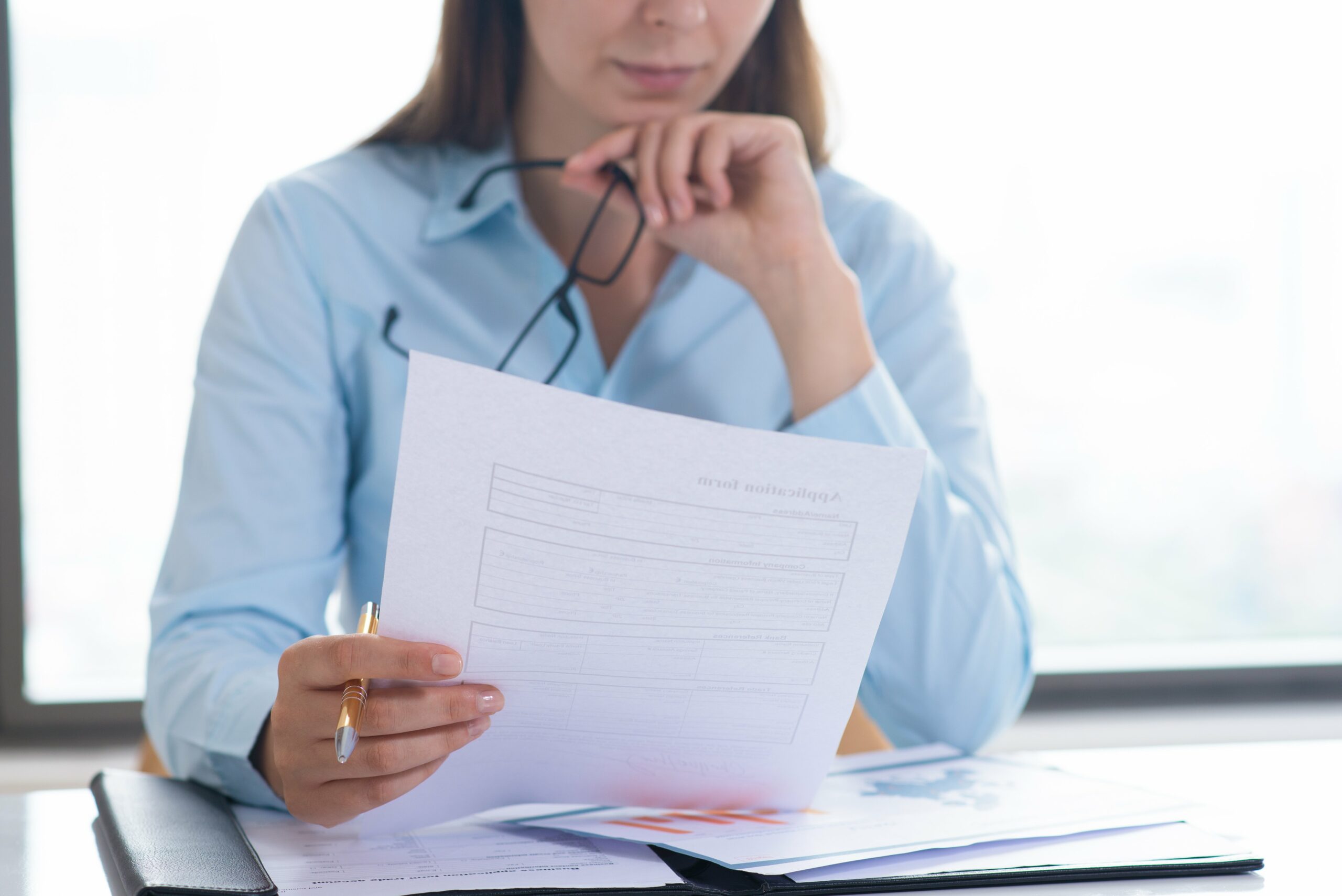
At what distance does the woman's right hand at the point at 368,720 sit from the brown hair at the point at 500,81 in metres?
0.69

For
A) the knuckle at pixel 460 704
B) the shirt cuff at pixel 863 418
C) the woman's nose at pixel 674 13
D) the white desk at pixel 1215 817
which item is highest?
the woman's nose at pixel 674 13

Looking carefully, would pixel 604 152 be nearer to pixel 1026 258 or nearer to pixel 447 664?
pixel 447 664

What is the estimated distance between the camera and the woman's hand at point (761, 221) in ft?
2.84

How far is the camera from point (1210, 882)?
1.80ft

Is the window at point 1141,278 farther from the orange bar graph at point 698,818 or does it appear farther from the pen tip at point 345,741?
the pen tip at point 345,741

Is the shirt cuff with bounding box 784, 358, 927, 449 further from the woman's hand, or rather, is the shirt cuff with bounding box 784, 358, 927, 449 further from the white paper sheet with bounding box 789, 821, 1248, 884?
the white paper sheet with bounding box 789, 821, 1248, 884

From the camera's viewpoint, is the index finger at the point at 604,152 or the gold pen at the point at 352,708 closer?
the gold pen at the point at 352,708

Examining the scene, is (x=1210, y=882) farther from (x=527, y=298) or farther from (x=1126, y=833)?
(x=527, y=298)

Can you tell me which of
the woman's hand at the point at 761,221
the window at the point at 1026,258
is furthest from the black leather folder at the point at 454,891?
the window at the point at 1026,258

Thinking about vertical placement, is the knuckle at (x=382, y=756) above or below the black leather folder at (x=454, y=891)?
above

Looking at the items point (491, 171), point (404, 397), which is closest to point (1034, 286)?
point (491, 171)

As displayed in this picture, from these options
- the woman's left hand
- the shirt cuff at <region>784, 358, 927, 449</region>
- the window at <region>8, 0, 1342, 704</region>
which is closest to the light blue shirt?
the shirt cuff at <region>784, 358, 927, 449</region>

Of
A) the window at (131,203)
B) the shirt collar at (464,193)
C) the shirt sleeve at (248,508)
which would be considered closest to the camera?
the shirt sleeve at (248,508)

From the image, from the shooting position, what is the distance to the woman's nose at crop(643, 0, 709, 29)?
0.90 m
